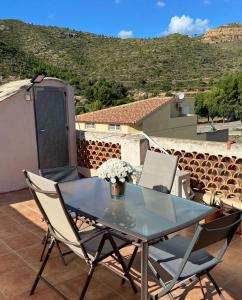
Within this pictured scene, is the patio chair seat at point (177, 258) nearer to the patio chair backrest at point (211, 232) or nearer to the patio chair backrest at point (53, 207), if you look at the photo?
the patio chair backrest at point (211, 232)

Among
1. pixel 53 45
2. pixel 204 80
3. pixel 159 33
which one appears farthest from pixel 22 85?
pixel 159 33

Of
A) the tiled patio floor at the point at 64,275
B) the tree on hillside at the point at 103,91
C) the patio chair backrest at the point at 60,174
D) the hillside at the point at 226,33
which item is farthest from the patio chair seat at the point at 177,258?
the hillside at the point at 226,33

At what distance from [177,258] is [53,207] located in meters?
1.01

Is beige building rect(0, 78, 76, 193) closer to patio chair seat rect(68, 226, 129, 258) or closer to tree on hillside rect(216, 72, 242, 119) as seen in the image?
patio chair seat rect(68, 226, 129, 258)

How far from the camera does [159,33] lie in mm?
51375

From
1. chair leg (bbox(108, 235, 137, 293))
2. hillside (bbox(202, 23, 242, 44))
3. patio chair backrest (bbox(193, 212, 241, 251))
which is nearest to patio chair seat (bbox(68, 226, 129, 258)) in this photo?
chair leg (bbox(108, 235, 137, 293))

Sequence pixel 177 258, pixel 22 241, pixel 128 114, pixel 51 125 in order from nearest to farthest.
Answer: pixel 177 258
pixel 22 241
pixel 51 125
pixel 128 114

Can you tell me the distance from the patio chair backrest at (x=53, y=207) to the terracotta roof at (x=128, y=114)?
18935 millimetres

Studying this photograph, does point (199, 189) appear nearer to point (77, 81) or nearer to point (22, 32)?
point (77, 81)

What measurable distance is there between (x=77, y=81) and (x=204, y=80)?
19151 millimetres

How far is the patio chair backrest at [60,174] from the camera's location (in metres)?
3.80

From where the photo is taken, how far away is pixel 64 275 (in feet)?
10.1

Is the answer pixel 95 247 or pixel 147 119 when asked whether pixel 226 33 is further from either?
pixel 95 247

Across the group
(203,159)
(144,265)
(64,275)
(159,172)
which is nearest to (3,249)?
(64,275)
